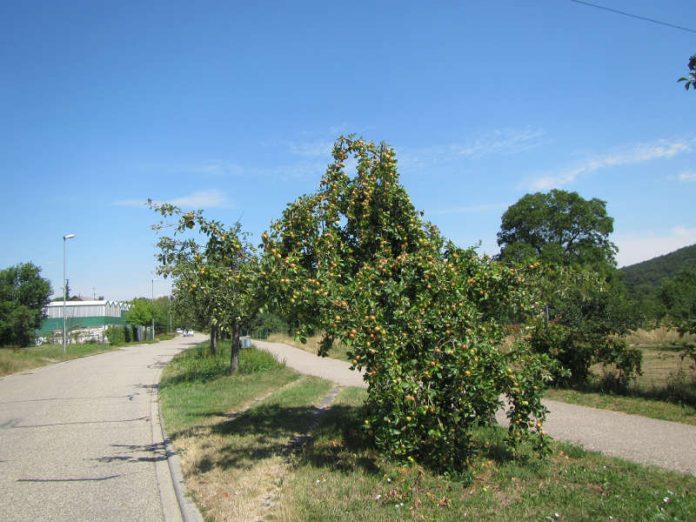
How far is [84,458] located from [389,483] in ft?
15.9

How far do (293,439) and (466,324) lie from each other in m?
3.78

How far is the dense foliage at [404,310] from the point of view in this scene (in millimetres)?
5363

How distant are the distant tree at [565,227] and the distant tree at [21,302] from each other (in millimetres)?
40050

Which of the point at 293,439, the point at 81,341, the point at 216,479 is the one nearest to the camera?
the point at 216,479

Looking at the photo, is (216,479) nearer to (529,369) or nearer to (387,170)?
(529,369)

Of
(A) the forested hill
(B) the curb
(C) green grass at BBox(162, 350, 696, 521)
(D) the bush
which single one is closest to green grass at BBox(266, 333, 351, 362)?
(C) green grass at BBox(162, 350, 696, 521)

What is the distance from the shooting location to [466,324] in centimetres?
559

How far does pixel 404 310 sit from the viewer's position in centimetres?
560

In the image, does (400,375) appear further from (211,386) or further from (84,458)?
(211,386)

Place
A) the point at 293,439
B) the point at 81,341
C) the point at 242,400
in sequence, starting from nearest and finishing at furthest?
the point at 293,439 < the point at 242,400 < the point at 81,341

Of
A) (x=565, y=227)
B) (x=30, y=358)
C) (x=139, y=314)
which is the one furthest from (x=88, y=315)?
(x=565, y=227)

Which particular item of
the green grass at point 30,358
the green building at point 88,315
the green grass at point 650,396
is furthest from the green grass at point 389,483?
the green building at point 88,315

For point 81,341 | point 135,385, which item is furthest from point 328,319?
point 81,341

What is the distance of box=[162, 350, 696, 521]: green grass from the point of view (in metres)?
4.75
